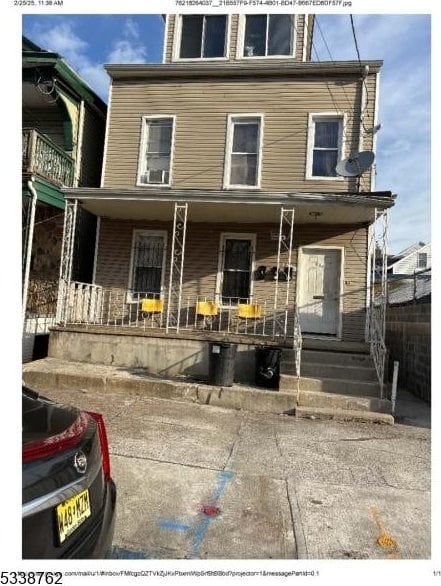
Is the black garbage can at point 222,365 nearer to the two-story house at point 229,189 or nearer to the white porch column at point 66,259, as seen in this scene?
the two-story house at point 229,189

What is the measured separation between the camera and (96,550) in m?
2.06

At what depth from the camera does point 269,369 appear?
23.2 feet

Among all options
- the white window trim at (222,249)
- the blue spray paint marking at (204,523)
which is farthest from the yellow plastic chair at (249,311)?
the blue spray paint marking at (204,523)

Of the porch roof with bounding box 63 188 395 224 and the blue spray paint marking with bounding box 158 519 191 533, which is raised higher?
the porch roof with bounding box 63 188 395 224

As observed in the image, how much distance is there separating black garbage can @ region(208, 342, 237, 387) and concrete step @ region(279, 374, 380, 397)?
0.86 metres

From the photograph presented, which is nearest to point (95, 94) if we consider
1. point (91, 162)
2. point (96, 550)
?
point (91, 162)

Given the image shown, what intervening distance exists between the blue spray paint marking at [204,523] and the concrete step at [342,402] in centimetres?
280

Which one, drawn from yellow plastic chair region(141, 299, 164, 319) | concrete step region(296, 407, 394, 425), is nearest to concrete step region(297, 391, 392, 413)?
concrete step region(296, 407, 394, 425)

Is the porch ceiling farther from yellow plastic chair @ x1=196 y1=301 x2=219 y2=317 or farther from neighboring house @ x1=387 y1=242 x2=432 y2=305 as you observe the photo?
yellow plastic chair @ x1=196 y1=301 x2=219 y2=317

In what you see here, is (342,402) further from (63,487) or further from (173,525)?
(63,487)

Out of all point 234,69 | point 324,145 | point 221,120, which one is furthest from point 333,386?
point 234,69

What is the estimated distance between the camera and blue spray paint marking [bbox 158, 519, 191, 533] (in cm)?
301

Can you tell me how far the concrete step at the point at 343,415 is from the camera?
20.2 ft
